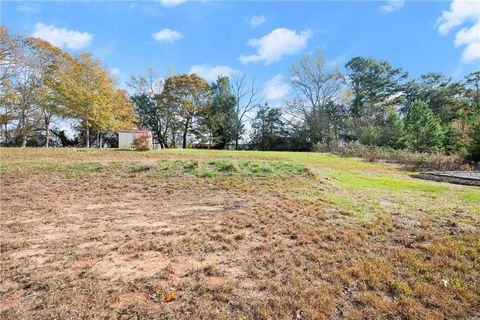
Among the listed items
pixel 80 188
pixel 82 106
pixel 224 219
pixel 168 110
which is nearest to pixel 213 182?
pixel 224 219

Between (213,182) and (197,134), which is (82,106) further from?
(213,182)

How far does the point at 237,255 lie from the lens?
3010mm

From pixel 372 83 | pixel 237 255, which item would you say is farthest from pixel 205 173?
pixel 372 83

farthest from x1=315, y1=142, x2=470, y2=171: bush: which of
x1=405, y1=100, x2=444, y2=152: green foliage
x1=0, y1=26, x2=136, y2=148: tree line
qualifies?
x1=0, y1=26, x2=136, y2=148: tree line

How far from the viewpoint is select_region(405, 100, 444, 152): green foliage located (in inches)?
827

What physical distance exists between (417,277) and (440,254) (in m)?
0.76

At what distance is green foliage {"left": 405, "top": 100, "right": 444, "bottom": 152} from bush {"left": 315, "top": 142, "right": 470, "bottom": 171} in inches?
109

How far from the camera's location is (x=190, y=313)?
201 centimetres

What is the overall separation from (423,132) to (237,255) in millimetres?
24014

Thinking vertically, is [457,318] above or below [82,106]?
below

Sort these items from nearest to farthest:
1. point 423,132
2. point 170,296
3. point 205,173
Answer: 1. point 170,296
2. point 205,173
3. point 423,132

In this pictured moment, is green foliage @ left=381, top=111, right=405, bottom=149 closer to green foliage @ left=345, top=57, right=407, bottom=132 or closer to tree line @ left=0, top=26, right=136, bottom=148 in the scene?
green foliage @ left=345, top=57, right=407, bottom=132

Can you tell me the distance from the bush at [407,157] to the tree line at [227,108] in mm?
3231

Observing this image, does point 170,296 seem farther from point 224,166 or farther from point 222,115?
point 222,115
